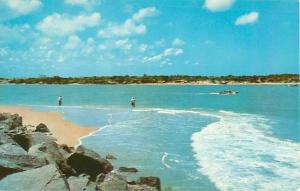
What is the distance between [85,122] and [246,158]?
1060cm

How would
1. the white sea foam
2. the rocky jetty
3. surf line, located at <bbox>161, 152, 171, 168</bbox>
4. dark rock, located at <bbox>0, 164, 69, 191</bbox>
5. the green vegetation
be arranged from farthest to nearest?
the green vegetation
surf line, located at <bbox>161, 152, 171, 168</bbox>
the white sea foam
the rocky jetty
dark rock, located at <bbox>0, 164, 69, 191</bbox>

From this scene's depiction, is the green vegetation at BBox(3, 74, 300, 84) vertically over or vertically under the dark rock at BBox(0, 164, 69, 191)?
under

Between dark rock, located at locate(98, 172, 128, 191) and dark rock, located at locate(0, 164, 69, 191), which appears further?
dark rock, located at locate(98, 172, 128, 191)

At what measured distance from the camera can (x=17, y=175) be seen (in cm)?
739

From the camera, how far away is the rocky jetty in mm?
7113

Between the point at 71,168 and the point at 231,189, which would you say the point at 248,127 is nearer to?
the point at 231,189

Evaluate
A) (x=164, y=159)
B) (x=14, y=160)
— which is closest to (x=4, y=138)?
(x=14, y=160)

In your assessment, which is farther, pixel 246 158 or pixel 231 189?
pixel 246 158

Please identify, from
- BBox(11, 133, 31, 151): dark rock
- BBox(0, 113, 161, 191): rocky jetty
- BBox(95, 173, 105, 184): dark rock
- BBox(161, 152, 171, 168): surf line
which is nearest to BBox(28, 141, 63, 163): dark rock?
BBox(0, 113, 161, 191): rocky jetty

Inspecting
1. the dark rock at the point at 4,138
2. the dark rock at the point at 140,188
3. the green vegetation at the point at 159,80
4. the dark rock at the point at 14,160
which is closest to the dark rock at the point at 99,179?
the dark rock at the point at 140,188

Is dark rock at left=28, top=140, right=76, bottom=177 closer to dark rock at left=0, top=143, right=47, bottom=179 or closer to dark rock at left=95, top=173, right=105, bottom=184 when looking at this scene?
dark rock at left=0, top=143, right=47, bottom=179

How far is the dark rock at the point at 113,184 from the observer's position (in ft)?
25.5

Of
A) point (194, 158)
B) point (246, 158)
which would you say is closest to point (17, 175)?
point (194, 158)

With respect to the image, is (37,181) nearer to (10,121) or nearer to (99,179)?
(99,179)
